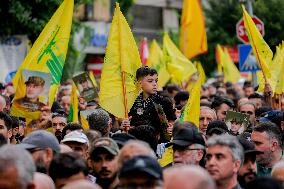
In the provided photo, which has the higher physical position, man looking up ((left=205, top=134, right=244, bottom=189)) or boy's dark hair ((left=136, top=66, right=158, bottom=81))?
boy's dark hair ((left=136, top=66, right=158, bottom=81))

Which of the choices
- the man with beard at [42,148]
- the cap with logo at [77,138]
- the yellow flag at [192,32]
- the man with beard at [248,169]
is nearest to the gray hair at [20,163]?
the man with beard at [42,148]

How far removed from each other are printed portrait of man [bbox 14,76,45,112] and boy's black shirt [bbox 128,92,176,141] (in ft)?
4.00

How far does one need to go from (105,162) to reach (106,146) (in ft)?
0.45

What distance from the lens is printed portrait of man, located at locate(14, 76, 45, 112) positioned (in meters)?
11.3

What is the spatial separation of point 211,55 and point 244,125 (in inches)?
896

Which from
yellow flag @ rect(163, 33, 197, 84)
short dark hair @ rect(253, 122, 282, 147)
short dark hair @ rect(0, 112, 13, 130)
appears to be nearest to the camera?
short dark hair @ rect(253, 122, 282, 147)

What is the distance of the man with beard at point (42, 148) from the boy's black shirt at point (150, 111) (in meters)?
3.04

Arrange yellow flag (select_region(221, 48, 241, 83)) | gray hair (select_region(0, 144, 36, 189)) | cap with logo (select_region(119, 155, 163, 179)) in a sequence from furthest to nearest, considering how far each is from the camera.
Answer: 1. yellow flag (select_region(221, 48, 241, 83))
2. gray hair (select_region(0, 144, 36, 189))
3. cap with logo (select_region(119, 155, 163, 179))

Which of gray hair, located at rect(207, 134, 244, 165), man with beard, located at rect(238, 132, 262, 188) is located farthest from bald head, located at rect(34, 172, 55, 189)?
man with beard, located at rect(238, 132, 262, 188)

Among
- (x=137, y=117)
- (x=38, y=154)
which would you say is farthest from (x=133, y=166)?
(x=137, y=117)

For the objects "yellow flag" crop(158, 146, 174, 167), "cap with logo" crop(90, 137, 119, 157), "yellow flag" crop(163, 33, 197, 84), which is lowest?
"yellow flag" crop(158, 146, 174, 167)

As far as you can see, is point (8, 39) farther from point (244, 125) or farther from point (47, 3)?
point (244, 125)

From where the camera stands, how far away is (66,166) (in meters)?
6.79

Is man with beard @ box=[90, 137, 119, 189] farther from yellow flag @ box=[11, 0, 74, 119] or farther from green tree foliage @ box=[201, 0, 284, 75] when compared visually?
green tree foliage @ box=[201, 0, 284, 75]
